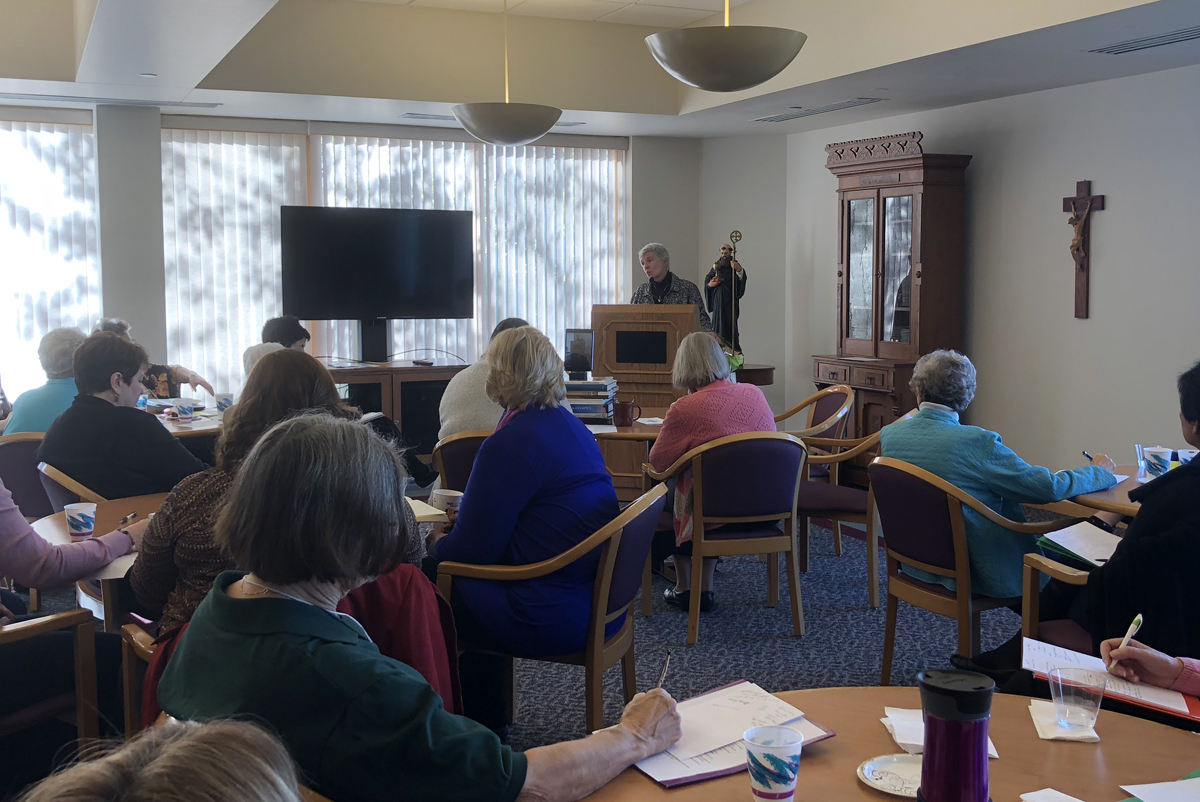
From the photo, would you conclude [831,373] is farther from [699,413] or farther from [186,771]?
[186,771]

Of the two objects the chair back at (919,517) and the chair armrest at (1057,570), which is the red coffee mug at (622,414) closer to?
the chair back at (919,517)

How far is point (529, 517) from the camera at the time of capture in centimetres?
278

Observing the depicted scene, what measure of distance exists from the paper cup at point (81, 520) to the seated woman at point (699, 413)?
2179 mm

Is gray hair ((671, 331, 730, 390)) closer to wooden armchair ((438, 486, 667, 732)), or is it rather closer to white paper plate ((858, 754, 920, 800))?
wooden armchair ((438, 486, 667, 732))

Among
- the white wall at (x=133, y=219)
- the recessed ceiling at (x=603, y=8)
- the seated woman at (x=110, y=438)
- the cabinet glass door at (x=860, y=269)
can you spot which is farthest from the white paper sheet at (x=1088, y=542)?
the white wall at (x=133, y=219)

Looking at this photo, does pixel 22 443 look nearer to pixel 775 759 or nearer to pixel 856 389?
pixel 775 759

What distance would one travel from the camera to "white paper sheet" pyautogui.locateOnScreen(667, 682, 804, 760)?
1459 mm

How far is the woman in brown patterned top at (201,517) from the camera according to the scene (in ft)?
7.19

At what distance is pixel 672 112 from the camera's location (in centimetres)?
747

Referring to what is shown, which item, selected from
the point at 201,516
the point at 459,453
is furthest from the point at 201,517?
the point at 459,453

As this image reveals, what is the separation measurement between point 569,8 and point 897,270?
2896mm

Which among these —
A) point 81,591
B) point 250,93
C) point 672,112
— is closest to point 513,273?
point 672,112

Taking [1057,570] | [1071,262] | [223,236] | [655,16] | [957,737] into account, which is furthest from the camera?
[223,236]

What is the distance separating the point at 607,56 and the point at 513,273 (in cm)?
Answer: 207
